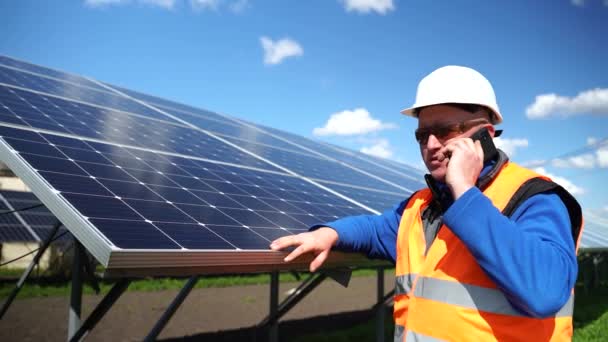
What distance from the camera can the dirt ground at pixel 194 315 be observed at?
10500mm

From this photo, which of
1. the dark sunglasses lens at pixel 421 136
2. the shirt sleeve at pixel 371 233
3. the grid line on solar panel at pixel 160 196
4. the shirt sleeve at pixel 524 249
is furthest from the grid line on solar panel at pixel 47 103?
the shirt sleeve at pixel 524 249

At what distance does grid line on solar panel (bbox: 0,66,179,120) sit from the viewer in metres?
8.20

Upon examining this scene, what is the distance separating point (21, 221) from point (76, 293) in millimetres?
14807

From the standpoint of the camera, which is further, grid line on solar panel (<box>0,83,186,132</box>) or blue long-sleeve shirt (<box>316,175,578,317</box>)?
grid line on solar panel (<box>0,83,186,132</box>)

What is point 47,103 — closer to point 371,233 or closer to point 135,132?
point 135,132

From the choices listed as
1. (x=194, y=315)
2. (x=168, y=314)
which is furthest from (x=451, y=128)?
(x=194, y=315)

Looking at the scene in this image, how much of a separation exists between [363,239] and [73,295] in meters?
2.47

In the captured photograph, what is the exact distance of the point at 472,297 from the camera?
2480 mm

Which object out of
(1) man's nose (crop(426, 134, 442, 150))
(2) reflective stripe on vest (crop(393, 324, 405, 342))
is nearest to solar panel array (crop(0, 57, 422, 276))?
(2) reflective stripe on vest (crop(393, 324, 405, 342))

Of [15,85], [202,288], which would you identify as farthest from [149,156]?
[202,288]

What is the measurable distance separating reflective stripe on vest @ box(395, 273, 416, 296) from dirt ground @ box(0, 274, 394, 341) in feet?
27.7

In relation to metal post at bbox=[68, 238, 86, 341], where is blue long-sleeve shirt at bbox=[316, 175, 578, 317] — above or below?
above

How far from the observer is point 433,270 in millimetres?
2693

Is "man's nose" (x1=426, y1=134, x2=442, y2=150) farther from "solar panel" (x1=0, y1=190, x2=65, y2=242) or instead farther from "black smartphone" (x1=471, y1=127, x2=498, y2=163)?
"solar panel" (x1=0, y1=190, x2=65, y2=242)
